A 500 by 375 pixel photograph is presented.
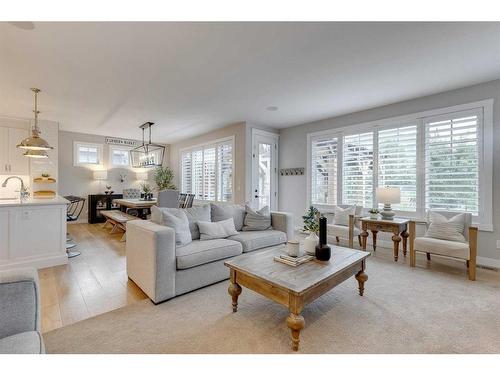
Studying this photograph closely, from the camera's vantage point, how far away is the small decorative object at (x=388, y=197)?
3.71 m

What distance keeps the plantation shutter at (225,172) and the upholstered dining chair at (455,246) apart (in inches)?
153

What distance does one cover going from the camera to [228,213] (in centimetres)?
355

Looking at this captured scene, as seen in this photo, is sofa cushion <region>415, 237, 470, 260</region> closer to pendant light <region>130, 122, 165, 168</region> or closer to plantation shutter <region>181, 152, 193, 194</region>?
pendant light <region>130, 122, 165, 168</region>

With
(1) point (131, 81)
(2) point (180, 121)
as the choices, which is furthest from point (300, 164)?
(1) point (131, 81)

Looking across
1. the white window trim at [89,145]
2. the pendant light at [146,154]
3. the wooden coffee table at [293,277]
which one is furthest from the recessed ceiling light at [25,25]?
the white window trim at [89,145]

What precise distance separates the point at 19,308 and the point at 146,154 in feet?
17.6

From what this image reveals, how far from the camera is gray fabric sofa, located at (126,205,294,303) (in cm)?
227

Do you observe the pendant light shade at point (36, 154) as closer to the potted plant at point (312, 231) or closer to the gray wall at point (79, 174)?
the gray wall at point (79, 174)

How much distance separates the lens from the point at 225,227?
10.6 ft

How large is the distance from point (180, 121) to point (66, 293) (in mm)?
3992

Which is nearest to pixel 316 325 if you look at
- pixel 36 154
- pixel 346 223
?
pixel 346 223
